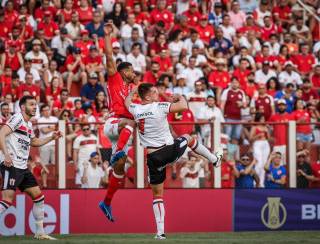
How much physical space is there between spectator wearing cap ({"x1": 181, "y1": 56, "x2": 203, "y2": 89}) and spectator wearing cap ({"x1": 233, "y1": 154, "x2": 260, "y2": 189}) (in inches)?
194

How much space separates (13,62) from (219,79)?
4.93 meters

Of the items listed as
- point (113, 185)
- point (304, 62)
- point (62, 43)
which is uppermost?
point (62, 43)

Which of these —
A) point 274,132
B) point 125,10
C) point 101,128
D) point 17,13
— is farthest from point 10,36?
point 274,132

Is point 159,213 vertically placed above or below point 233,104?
below

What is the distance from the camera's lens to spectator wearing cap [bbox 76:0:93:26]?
2812cm

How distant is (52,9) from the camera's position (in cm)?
2805

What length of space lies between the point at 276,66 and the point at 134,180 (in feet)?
25.5

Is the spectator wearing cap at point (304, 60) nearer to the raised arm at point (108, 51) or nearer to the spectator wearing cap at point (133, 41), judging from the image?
the spectator wearing cap at point (133, 41)

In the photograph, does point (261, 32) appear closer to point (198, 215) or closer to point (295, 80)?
point (295, 80)

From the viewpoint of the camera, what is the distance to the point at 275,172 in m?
22.0

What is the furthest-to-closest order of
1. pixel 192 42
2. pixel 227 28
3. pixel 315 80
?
pixel 227 28 < pixel 315 80 < pixel 192 42

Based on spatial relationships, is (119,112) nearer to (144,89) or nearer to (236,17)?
(144,89)

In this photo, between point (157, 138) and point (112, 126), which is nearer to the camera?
point (157, 138)

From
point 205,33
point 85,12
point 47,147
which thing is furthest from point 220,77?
point 47,147
